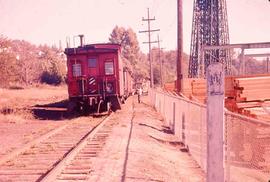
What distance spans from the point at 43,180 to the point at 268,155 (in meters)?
→ 4.20

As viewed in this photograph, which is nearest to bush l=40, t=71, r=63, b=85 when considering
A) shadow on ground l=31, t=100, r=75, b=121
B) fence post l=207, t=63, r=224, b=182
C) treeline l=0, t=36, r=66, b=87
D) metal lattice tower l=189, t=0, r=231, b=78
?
treeline l=0, t=36, r=66, b=87

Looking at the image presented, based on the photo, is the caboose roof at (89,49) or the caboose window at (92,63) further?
the caboose window at (92,63)

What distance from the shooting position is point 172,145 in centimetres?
1327

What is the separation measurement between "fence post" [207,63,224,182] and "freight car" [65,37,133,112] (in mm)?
16883

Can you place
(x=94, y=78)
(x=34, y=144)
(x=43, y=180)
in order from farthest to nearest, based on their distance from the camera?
1. (x=94, y=78)
2. (x=34, y=144)
3. (x=43, y=180)

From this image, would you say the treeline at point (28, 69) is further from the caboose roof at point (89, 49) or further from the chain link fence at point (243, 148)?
the chain link fence at point (243, 148)

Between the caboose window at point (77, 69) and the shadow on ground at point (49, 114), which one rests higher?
the caboose window at point (77, 69)

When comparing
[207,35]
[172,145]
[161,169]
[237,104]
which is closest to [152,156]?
[161,169]

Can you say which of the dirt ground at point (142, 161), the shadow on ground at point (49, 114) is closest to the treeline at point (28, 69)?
the shadow on ground at point (49, 114)

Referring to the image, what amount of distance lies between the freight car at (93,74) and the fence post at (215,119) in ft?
55.4

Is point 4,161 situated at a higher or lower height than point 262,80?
lower

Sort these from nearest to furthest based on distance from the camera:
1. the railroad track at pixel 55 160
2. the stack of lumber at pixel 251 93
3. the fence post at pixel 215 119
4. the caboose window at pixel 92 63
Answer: the fence post at pixel 215 119 → the railroad track at pixel 55 160 → the stack of lumber at pixel 251 93 → the caboose window at pixel 92 63

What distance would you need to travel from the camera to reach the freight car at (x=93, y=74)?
21281 mm

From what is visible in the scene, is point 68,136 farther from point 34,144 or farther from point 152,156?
point 152,156
